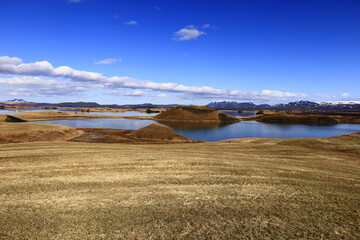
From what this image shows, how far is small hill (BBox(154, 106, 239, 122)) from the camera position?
150 m

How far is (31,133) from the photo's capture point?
5541 centimetres

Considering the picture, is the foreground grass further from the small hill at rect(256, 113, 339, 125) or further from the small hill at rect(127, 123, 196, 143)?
the small hill at rect(256, 113, 339, 125)

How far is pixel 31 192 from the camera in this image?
12570mm

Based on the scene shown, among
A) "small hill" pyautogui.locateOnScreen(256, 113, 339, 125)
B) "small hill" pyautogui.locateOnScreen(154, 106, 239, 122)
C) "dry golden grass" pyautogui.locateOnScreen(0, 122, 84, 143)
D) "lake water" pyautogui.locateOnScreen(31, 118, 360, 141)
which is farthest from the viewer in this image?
"small hill" pyautogui.locateOnScreen(154, 106, 239, 122)

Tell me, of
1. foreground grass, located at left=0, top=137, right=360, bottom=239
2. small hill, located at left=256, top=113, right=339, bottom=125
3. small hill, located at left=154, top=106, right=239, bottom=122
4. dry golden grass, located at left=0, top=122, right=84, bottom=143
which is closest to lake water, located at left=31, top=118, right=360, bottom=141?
small hill, located at left=256, top=113, right=339, bottom=125

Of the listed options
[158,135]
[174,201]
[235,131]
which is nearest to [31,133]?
[158,135]

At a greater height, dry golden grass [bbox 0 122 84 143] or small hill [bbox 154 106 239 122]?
small hill [bbox 154 106 239 122]

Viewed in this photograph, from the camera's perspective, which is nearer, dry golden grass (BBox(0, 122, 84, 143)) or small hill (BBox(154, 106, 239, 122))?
dry golden grass (BBox(0, 122, 84, 143))

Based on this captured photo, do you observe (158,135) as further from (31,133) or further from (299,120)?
(299,120)

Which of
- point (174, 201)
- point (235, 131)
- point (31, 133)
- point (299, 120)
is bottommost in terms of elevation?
point (235, 131)

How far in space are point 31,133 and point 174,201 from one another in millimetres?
57729

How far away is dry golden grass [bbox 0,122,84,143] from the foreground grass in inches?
1571

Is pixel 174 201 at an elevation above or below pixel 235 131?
above

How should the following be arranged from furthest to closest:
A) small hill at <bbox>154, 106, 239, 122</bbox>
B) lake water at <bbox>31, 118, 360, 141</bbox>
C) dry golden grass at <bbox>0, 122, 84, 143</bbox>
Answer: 1. small hill at <bbox>154, 106, 239, 122</bbox>
2. lake water at <bbox>31, 118, 360, 141</bbox>
3. dry golden grass at <bbox>0, 122, 84, 143</bbox>
